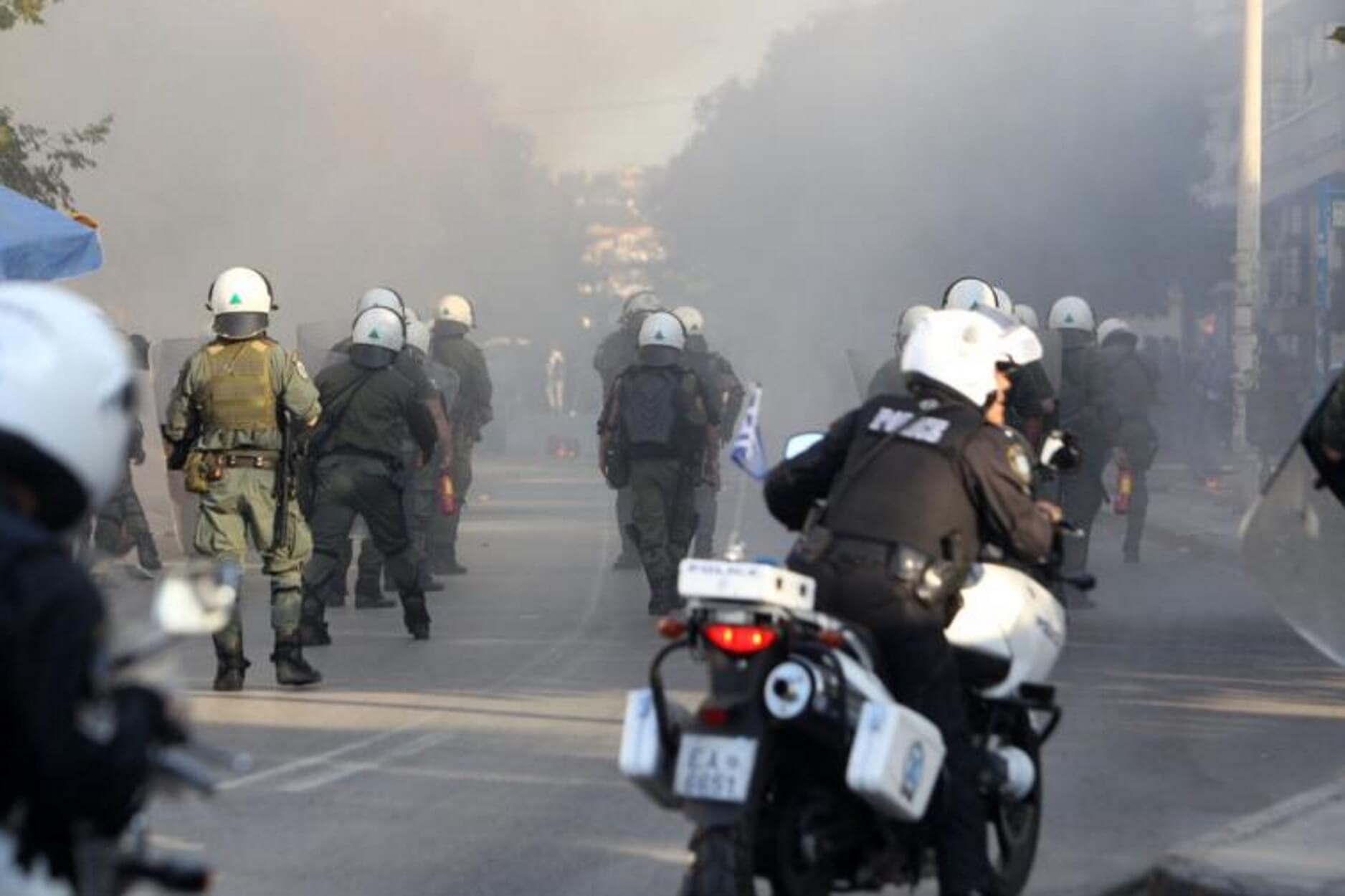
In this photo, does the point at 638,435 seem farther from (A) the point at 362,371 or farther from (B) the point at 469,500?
(B) the point at 469,500

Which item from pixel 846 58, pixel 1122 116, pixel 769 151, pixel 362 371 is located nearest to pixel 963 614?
pixel 362 371

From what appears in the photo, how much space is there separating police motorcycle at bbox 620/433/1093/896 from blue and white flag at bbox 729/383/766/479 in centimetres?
35

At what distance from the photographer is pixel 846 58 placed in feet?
201

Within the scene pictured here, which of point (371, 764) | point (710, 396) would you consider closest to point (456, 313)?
point (710, 396)

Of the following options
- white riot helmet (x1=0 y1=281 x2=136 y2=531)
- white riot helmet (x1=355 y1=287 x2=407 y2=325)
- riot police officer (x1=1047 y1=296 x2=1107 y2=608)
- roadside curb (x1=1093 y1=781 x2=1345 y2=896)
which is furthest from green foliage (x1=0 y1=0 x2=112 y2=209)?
white riot helmet (x1=0 y1=281 x2=136 y2=531)

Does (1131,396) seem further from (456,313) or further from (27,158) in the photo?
(27,158)

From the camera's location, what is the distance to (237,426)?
11.5m

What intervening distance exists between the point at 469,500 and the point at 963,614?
25591 millimetres

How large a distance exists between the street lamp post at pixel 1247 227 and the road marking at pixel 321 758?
16.2 metres

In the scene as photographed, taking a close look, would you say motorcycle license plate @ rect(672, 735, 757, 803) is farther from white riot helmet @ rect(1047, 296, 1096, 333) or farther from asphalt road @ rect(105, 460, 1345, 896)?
white riot helmet @ rect(1047, 296, 1096, 333)

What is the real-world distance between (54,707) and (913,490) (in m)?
3.33

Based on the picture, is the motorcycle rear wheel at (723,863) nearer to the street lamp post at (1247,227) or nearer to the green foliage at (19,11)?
the green foliage at (19,11)

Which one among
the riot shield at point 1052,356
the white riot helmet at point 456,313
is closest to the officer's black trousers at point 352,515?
the riot shield at point 1052,356

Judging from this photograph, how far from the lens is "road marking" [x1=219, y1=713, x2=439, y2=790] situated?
930cm
